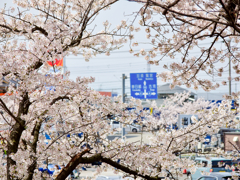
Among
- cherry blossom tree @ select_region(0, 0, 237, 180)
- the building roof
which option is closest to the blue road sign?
cherry blossom tree @ select_region(0, 0, 237, 180)

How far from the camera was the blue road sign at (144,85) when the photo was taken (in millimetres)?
13047

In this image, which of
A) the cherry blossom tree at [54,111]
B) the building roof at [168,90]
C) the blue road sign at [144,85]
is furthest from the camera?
the building roof at [168,90]

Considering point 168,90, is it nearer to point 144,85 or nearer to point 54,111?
point 144,85

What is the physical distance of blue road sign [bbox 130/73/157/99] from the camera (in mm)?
13047

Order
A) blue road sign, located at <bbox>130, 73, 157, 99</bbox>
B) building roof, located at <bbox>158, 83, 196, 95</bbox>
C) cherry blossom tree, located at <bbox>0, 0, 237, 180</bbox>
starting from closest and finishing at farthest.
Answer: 1. cherry blossom tree, located at <bbox>0, 0, 237, 180</bbox>
2. blue road sign, located at <bbox>130, 73, 157, 99</bbox>
3. building roof, located at <bbox>158, 83, 196, 95</bbox>

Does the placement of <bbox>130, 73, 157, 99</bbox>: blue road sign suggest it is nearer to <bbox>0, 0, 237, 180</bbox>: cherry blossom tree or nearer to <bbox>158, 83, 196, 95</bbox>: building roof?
<bbox>0, 0, 237, 180</bbox>: cherry blossom tree

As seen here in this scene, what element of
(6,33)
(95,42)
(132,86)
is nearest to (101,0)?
(95,42)

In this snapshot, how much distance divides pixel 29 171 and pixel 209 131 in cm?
364

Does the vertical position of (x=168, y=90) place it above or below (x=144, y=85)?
below

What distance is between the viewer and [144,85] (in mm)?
13055

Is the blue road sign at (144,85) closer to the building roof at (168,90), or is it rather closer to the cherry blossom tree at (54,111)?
the cherry blossom tree at (54,111)

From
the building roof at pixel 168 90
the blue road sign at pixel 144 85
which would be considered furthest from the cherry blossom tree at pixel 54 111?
the building roof at pixel 168 90

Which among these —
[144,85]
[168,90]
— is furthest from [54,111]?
[168,90]

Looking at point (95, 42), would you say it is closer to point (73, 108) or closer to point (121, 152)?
point (73, 108)
